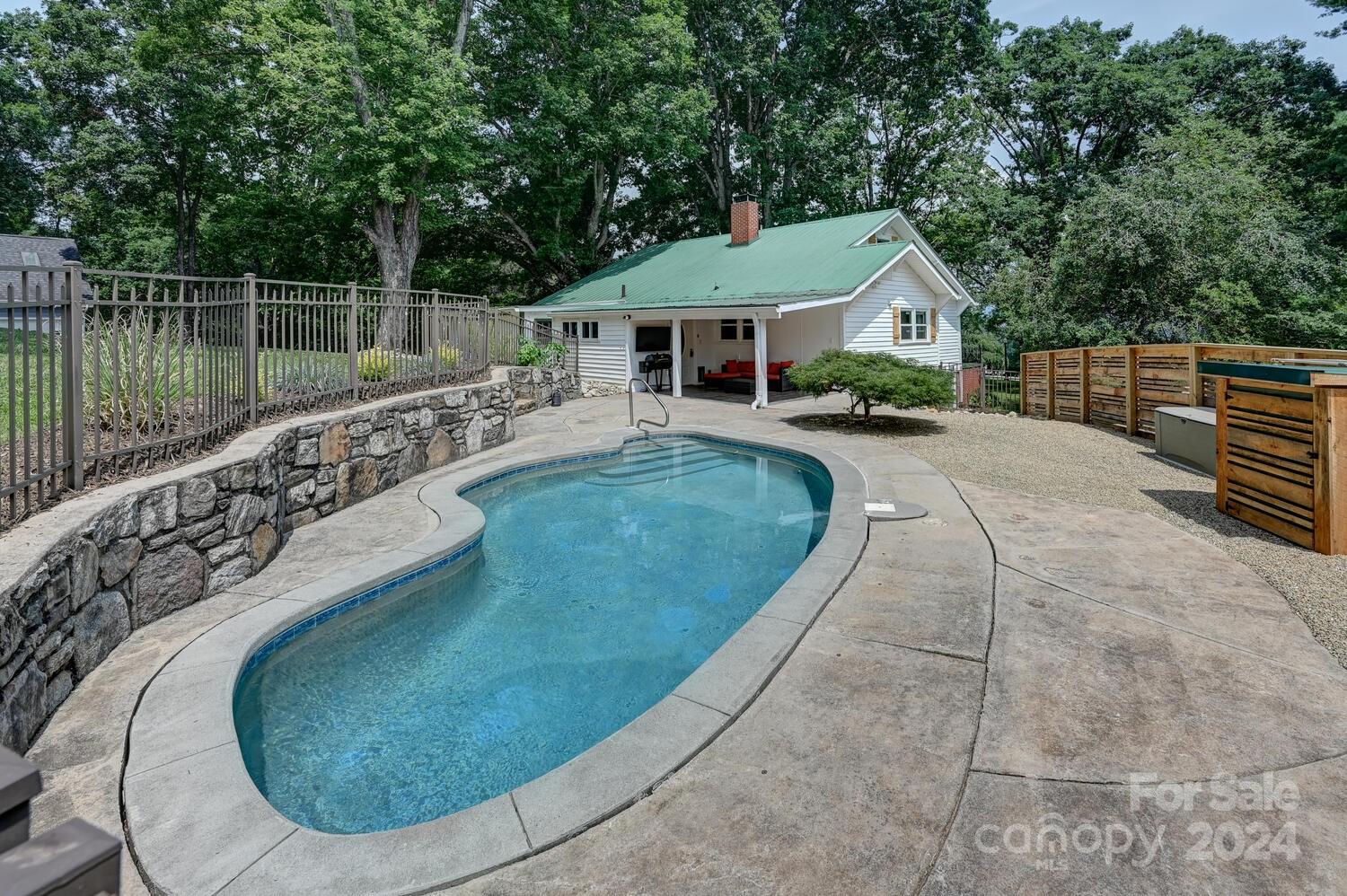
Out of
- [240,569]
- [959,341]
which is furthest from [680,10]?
[240,569]

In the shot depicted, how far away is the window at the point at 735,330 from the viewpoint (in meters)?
22.0

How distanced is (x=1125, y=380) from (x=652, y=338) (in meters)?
13.8

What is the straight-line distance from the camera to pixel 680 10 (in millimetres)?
25797

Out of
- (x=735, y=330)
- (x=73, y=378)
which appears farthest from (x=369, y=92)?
(x=73, y=378)

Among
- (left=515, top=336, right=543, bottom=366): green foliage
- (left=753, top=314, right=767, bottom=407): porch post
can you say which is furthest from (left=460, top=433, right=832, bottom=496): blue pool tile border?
(left=515, top=336, right=543, bottom=366): green foliage

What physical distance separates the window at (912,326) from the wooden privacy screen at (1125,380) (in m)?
4.97

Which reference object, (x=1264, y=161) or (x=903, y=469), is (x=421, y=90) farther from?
(x=1264, y=161)

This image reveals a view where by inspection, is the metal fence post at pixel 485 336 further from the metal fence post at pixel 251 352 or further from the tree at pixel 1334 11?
the tree at pixel 1334 11

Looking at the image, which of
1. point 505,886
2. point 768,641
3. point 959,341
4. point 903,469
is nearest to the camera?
point 505,886

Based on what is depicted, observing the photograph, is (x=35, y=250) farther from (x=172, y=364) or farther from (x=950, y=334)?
(x=950, y=334)

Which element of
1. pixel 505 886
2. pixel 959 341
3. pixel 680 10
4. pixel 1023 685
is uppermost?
pixel 680 10

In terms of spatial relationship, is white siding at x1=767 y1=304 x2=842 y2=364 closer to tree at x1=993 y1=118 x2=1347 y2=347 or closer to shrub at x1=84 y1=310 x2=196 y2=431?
tree at x1=993 y1=118 x2=1347 y2=347

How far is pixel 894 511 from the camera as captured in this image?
671 cm

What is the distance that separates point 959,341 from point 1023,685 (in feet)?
70.1
